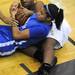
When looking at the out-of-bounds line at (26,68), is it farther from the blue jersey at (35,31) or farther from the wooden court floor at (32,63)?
Result: the blue jersey at (35,31)

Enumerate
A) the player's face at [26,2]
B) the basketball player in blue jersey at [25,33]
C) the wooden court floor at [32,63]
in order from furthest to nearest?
1. the player's face at [26,2]
2. the basketball player in blue jersey at [25,33]
3. the wooden court floor at [32,63]

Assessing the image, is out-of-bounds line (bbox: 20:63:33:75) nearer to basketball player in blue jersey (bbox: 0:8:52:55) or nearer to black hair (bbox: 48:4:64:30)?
basketball player in blue jersey (bbox: 0:8:52:55)

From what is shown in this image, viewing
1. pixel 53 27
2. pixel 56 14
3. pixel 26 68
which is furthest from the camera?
pixel 53 27

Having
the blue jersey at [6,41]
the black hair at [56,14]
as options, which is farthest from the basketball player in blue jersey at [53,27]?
the blue jersey at [6,41]

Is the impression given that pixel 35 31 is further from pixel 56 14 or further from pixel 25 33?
pixel 56 14

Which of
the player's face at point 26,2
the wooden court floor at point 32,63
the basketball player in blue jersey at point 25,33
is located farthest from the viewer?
the player's face at point 26,2

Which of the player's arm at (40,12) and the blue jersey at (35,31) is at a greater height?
Result: the player's arm at (40,12)

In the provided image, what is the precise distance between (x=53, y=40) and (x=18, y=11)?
0.42 meters

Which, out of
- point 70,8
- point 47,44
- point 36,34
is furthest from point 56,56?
point 70,8

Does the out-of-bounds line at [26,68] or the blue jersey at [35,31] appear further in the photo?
the blue jersey at [35,31]

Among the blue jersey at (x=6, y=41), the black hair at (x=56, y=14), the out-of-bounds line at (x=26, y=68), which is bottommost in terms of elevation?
the out-of-bounds line at (x=26, y=68)

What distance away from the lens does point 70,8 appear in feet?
9.30

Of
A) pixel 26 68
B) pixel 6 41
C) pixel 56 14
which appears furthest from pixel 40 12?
pixel 26 68

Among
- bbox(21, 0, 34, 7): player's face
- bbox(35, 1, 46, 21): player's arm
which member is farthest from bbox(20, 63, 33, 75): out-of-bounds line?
bbox(21, 0, 34, 7): player's face
